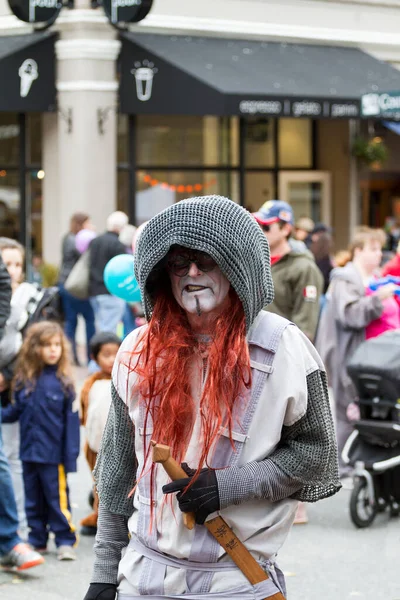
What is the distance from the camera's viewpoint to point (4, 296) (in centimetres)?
659

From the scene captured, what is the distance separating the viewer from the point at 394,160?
67.6 ft

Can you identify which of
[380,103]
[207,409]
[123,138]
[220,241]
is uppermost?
[220,241]

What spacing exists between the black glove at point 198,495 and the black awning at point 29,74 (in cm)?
1395

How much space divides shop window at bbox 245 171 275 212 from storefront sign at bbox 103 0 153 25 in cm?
399

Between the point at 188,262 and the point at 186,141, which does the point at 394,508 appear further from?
the point at 186,141

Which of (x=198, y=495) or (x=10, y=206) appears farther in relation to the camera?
(x=10, y=206)

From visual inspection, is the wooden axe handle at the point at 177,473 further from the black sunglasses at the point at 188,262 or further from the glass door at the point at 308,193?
the glass door at the point at 308,193

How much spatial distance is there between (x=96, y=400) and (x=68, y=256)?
768 cm

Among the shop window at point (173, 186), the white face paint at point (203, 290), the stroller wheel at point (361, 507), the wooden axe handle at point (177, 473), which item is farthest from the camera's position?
the shop window at point (173, 186)

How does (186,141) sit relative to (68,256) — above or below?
above

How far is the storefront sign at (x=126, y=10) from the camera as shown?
51.2 ft

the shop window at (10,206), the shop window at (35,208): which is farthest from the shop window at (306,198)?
the shop window at (10,206)

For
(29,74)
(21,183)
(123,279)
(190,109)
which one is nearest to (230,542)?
(123,279)

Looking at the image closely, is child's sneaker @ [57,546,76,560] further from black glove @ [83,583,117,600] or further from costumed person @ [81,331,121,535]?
black glove @ [83,583,117,600]
